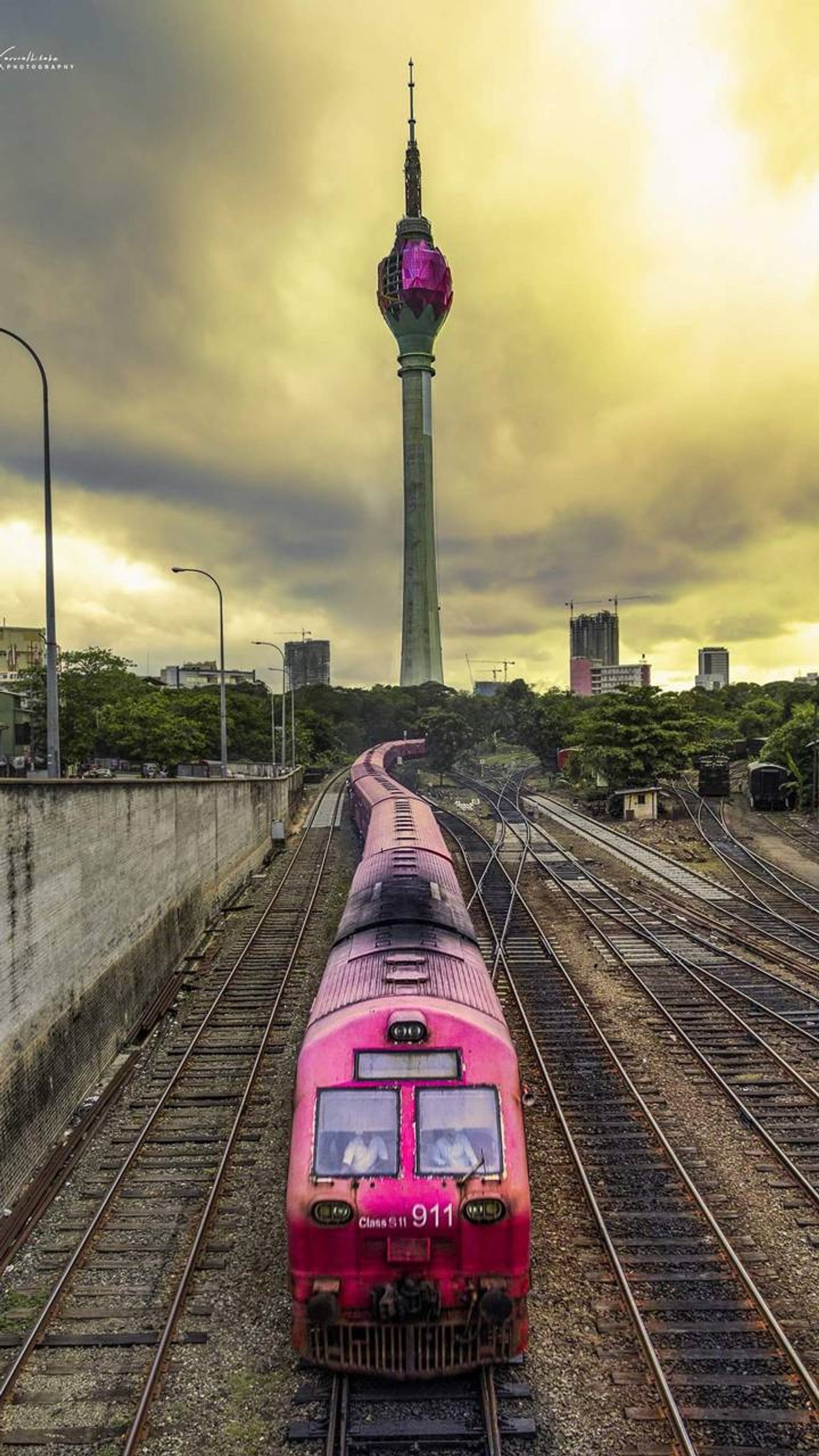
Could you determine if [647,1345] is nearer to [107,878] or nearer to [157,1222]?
[157,1222]

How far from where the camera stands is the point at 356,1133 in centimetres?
871

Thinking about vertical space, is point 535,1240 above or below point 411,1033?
below

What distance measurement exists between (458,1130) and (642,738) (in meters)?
45.8

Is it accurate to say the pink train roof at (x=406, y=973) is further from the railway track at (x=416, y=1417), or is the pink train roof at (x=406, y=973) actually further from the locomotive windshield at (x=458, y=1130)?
the railway track at (x=416, y=1417)

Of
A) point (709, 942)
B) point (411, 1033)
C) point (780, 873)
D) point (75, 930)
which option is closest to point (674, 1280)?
point (411, 1033)

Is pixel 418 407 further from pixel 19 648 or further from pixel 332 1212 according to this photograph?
pixel 332 1212

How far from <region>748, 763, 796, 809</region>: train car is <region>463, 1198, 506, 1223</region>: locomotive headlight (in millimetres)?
48882

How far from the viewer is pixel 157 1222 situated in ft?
38.5

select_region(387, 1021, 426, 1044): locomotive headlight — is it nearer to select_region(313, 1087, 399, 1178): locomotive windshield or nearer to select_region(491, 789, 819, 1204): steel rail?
select_region(313, 1087, 399, 1178): locomotive windshield

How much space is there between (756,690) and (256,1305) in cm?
15187

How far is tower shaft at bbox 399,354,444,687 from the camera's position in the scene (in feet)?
609

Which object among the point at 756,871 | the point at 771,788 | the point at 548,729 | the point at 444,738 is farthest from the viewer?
the point at 548,729

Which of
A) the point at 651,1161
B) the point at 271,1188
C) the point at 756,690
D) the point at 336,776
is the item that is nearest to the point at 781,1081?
the point at 651,1161

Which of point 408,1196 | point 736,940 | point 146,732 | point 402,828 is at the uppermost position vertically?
point 146,732
